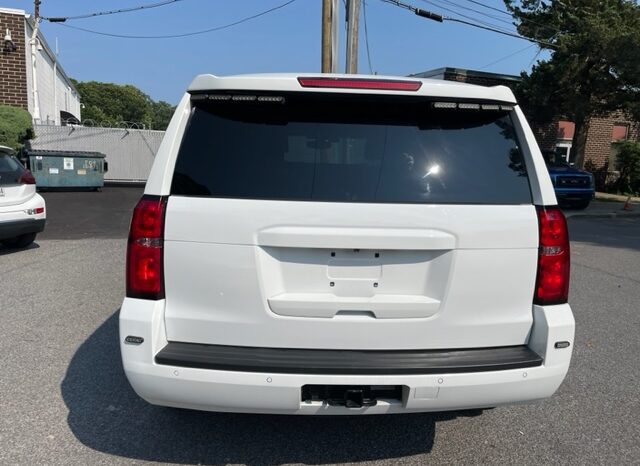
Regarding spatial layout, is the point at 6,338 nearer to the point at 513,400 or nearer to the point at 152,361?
the point at 152,361

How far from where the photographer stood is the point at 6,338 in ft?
14.8

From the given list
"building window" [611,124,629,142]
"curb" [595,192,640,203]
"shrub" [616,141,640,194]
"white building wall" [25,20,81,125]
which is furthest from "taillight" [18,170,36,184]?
"building window" [611,124,629,142]

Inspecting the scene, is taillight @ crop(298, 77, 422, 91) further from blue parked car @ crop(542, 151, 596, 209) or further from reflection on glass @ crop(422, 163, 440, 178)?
blue parked car @ crop(542, 151, 596, 209)

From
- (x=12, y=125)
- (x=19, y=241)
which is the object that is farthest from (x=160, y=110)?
(x=19, y=241)

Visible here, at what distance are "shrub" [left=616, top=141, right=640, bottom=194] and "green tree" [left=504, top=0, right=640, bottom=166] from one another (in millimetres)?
2660

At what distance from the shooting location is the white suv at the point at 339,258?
2395mm

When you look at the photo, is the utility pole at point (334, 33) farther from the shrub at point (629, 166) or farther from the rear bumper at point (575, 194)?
the shrub at point (629, 166)

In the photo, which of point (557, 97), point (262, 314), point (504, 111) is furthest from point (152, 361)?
point (557, 97)

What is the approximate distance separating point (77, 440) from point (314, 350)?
159cm

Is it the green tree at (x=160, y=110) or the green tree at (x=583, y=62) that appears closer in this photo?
the green tree at (x=583, y=62)

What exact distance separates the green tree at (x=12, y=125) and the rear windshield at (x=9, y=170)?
859 centimetres

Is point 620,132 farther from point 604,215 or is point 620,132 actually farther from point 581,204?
point 604,215

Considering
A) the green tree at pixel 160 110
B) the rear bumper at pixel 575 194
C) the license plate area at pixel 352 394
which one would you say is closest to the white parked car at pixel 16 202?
the license plate area at pixel 352 394

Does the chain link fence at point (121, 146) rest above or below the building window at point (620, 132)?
below
